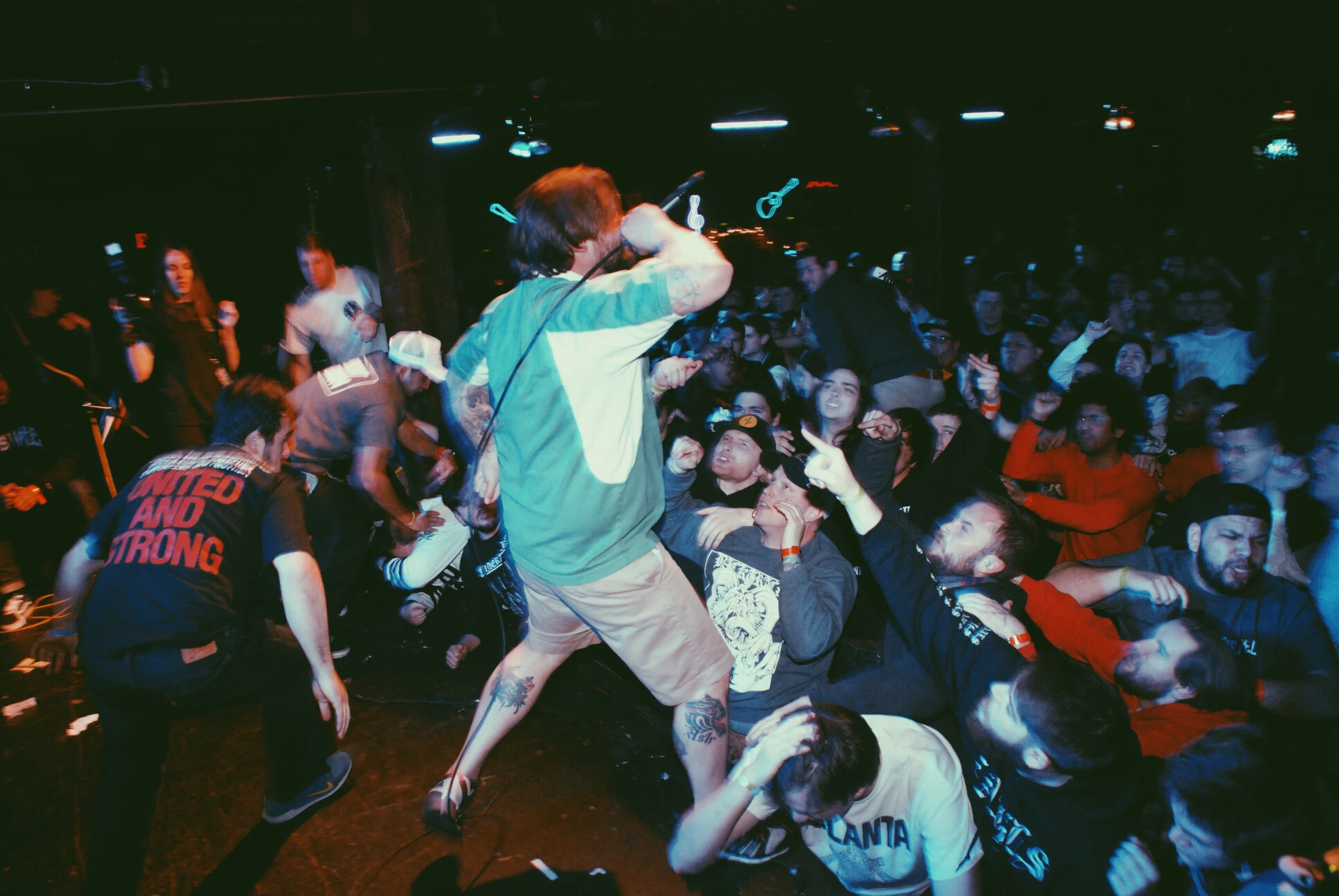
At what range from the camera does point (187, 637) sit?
7.16 ft

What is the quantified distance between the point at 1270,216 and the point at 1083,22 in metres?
9.32

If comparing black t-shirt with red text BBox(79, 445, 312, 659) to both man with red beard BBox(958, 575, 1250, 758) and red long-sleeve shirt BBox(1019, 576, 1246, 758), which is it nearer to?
man with red beard BBox(958, 575, 1250, 758)

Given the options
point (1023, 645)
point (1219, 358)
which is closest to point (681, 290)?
point (1023, 645)

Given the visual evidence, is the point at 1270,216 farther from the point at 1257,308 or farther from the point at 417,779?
the point at 417,779

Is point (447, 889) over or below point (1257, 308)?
below

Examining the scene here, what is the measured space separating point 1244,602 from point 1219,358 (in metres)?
3.04

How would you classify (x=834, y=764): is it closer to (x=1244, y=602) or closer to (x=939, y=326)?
(x=1244, y=602)

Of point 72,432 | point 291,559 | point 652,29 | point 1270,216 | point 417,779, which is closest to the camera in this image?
point 291,559

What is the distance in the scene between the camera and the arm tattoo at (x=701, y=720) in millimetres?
2127

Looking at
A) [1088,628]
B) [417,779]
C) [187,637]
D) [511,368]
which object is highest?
[511,368]

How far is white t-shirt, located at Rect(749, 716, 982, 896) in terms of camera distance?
1.94 meters

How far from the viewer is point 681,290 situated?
62.7 inches

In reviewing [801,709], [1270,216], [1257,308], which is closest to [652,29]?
[1257,308]

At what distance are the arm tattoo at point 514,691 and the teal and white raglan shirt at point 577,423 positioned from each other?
45cm
